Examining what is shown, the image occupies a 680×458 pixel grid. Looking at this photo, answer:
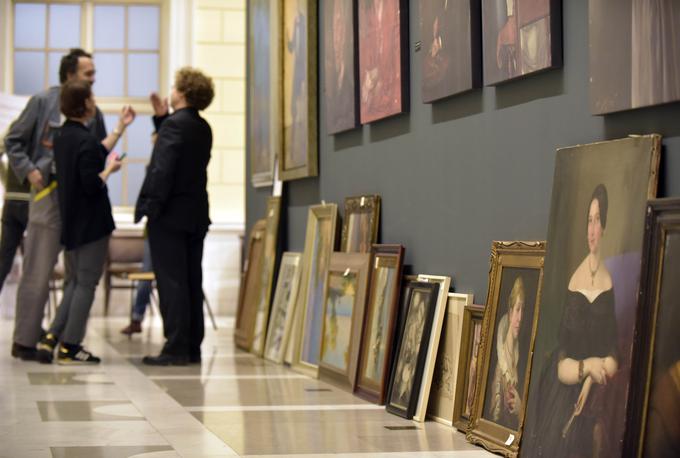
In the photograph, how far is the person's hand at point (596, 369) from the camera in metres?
2.87

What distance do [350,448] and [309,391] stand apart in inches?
62.8

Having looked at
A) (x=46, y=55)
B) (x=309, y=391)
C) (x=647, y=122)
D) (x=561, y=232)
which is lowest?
(x=309, y=391)

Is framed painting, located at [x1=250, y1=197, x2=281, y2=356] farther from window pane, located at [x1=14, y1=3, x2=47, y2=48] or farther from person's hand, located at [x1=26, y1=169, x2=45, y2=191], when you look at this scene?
window pane, located at [x1=14, y1=3, x2=47, y2=48]

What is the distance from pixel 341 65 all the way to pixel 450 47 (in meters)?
1.60

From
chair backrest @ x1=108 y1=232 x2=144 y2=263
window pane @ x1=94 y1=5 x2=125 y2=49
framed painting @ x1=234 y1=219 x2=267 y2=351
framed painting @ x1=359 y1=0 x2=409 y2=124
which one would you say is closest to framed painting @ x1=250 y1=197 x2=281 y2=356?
framed painting @ x1=234 y1=219 x2=267 y2=351

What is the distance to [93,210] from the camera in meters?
6.26

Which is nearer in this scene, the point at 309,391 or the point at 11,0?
the point at 309,391

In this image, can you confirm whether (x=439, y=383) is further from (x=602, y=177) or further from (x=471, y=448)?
(x=602, y=177)

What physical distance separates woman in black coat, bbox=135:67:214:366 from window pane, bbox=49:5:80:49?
6.47 meters

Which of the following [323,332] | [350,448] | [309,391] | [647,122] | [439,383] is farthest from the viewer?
[323,332]

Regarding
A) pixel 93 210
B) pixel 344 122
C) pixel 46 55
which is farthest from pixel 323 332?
pixel 46 55

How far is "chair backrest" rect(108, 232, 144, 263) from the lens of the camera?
11258 millimetres

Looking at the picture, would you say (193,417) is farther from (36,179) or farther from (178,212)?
(36,179)

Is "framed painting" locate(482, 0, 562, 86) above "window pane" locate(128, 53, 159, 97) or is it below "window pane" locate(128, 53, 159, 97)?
below
